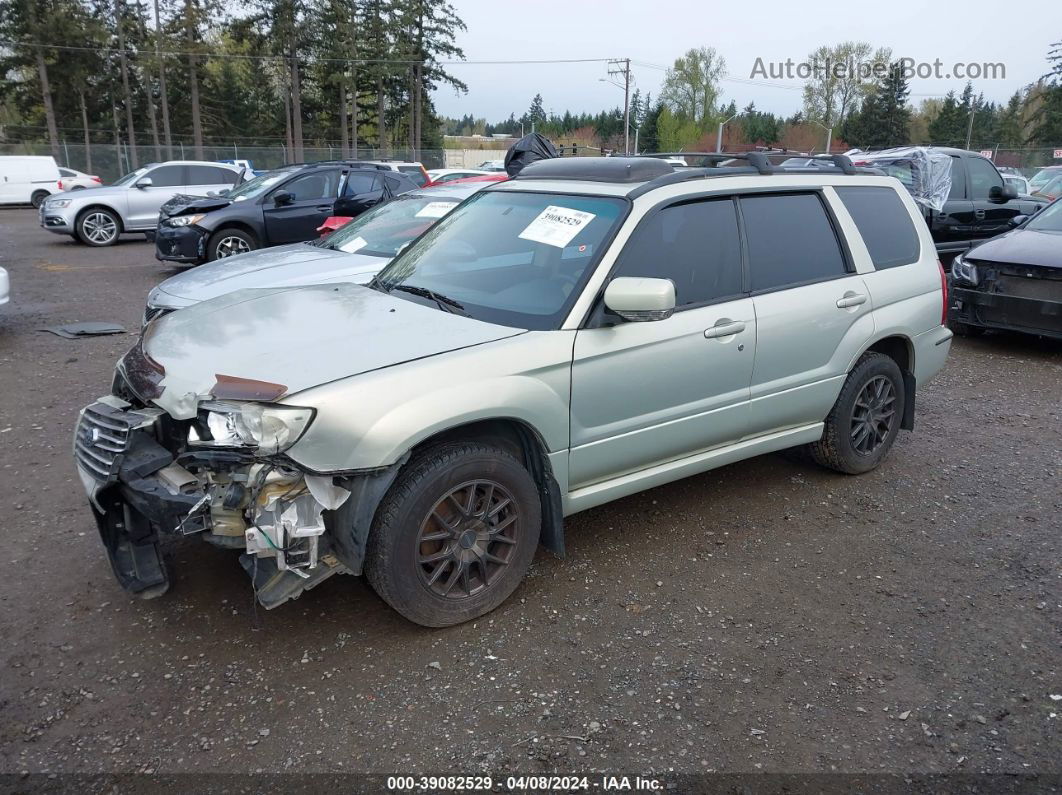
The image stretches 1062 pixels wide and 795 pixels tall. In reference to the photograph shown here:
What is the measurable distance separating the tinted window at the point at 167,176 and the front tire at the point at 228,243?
20.3 ft

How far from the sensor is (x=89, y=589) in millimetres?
3566

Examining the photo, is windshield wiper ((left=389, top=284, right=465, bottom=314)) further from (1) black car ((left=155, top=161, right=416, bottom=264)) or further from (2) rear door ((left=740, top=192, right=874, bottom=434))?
(1) black car ((left=155, top=161, right=416, bottom=264))

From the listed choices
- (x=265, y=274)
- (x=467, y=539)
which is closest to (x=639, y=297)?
(x=467, y=539)

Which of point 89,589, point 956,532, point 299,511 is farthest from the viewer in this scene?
point 956,532

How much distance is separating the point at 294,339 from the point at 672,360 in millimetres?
1699

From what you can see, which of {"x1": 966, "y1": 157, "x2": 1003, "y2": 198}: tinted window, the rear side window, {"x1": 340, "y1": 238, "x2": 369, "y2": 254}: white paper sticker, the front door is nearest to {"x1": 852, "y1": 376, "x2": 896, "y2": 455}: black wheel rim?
the rear side window

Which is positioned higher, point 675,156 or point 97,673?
point 675,156

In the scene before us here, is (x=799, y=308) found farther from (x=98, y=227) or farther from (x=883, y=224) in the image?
(x=98, y=227)

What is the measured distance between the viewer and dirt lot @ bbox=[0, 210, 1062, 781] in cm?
268

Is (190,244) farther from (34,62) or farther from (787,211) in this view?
(34,62)

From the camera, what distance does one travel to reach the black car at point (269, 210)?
11.7 metres

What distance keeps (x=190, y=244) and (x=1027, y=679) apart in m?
11.6

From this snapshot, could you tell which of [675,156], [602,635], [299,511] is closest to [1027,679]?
[602,635]

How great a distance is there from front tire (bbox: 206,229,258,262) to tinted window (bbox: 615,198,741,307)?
9.16 m
